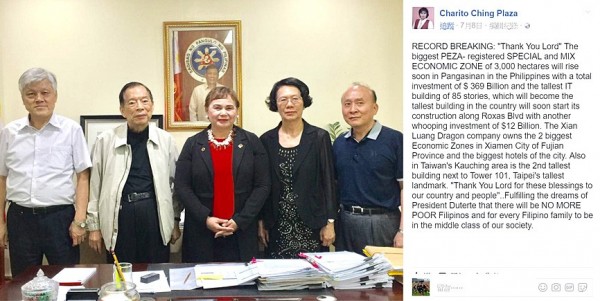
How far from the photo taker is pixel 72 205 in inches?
114

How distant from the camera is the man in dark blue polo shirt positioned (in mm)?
2670

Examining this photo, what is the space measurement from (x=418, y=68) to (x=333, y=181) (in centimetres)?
186

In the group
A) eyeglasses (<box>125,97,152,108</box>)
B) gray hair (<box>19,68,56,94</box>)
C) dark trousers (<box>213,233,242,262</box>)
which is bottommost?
dark trousers (<box>213,233,242,262</box>)

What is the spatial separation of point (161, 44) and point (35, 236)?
1.72 metres

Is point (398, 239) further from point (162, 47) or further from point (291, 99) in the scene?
point (162, 47)

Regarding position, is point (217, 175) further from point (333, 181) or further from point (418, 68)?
point (418, 68)

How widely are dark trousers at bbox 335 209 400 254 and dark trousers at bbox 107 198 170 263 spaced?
1042 millimetres

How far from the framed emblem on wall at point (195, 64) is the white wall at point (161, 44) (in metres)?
0.06

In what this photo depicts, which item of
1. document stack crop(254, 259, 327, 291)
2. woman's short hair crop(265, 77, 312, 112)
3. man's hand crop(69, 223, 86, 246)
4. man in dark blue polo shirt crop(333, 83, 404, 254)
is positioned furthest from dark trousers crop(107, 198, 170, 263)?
document stack crop(254, 259, 327, 291)

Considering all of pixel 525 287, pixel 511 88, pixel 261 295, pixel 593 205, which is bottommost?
pixel 261 295

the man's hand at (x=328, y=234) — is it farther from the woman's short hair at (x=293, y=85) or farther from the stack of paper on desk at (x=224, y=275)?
the stack of paper on desk at (x=224, y=275)

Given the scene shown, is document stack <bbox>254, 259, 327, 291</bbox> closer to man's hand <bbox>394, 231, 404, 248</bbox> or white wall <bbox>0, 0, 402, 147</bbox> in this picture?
man's hand <bbox>394, 231, 404, 248</bbox>

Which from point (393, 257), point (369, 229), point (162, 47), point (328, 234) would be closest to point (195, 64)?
point (162, 47)

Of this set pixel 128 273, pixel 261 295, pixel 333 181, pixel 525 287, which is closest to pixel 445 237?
pixel 525 287
